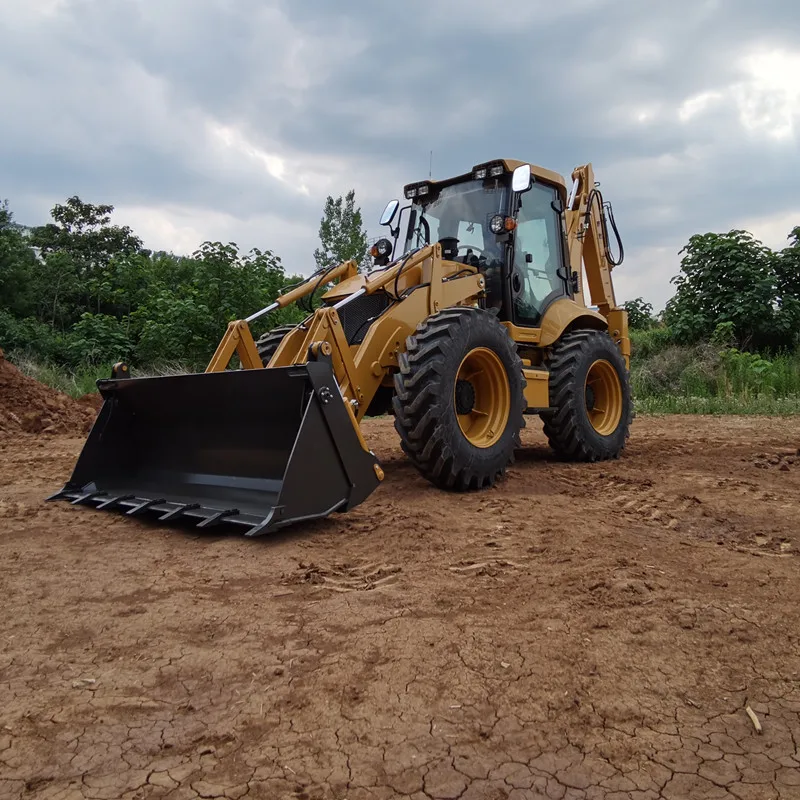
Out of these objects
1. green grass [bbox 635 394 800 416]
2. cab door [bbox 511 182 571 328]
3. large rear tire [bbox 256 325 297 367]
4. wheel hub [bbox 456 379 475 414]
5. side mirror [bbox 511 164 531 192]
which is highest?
side mirror [bbox 511 164 531 192]

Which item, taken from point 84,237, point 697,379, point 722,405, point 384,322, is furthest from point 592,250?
point 84,237

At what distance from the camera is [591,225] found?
25.4ft

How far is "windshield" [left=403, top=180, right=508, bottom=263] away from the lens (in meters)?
6.38

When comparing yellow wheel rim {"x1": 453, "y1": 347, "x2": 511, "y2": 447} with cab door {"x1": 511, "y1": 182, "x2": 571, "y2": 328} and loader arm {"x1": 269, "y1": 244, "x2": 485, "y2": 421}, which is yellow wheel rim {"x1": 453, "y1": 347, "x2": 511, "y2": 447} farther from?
cab door {"x1": 511, "y1": 182, "x2": 571, "y2": 328}

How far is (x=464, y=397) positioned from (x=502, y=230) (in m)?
1.70

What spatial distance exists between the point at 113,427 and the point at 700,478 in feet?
15.3

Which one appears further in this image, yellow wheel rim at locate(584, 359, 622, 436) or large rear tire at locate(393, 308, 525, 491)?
yellow wheel rim at locate(584, 359, 622, 436)

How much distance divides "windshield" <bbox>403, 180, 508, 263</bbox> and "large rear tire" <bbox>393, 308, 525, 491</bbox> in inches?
51.9

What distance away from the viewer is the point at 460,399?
536 centimetres

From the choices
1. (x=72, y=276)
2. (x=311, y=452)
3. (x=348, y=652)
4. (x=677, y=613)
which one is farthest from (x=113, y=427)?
(x=72, y=276)

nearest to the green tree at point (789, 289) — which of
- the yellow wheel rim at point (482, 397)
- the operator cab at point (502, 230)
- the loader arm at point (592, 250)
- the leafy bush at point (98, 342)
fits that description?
the loader arm at point (592, 250)

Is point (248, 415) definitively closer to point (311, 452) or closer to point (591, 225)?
point (311, 452)

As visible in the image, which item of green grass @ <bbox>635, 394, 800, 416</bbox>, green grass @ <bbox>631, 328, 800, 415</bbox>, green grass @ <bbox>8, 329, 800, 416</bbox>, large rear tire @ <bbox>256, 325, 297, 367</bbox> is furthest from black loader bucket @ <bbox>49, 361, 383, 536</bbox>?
green grass @ <bbox>631, 328, 800, 415</bbox>

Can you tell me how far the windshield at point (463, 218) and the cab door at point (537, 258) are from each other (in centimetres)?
26
